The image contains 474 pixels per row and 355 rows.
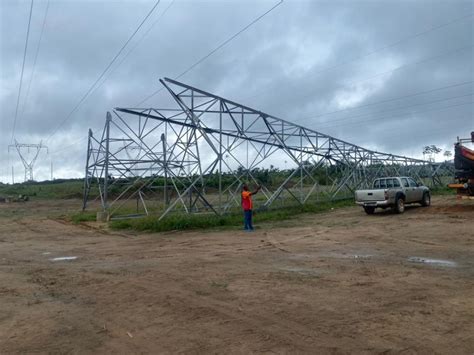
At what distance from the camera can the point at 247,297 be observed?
7.14 meters

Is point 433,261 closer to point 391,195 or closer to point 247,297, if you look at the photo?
point 247,297

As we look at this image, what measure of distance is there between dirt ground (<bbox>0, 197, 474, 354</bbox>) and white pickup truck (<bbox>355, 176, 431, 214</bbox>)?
7347mm

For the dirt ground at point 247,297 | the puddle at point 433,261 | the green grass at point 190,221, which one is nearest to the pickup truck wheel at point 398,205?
the green grass at point 190,221

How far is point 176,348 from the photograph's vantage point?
5094 millimetres

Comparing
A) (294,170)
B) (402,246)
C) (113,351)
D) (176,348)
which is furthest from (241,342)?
(294,170)

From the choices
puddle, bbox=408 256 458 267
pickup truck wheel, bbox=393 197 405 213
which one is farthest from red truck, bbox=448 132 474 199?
puddle, bbox=408 256 458 267

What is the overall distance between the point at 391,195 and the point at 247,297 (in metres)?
16.5

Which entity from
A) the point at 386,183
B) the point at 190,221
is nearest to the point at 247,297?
the point at 190,221

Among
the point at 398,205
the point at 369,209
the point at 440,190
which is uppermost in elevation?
the point at 440,190

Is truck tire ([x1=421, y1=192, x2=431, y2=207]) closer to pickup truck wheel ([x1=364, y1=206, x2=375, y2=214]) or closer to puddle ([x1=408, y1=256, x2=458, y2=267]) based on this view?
pickup truck wheel ([x1=364, y1=206, x2=375, y2=214])

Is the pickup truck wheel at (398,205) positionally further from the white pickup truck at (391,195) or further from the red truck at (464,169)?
the red truck at (464,169)

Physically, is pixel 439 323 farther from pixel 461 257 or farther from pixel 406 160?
pixel 406 160

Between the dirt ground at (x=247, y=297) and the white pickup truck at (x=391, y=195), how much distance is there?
735 cm

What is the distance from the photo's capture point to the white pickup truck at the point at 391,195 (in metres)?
21.6
